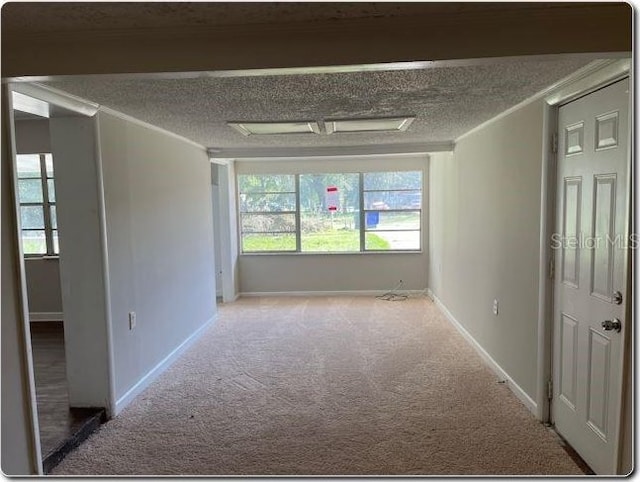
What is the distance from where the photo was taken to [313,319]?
5395 mm

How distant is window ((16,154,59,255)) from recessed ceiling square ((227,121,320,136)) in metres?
2.70

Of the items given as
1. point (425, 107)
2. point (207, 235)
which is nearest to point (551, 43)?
point (425, 107)

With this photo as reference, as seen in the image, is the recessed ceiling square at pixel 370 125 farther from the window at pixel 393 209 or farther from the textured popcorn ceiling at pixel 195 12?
the window at pixel 393 209

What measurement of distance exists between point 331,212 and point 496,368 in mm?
3654

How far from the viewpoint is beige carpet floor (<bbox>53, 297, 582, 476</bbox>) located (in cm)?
242

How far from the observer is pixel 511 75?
2307 millimetres

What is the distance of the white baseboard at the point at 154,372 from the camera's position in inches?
123

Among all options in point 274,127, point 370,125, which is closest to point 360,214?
point 370,125

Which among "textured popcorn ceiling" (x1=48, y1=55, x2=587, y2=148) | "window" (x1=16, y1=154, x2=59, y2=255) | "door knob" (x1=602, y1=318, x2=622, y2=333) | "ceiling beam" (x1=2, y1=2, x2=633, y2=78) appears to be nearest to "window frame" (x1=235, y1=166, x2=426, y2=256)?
"window" (x1=16, y1=154, x2=59, y2=255)

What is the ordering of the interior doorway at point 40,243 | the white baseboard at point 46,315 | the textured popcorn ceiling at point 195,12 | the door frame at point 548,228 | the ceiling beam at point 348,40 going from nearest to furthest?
1. the textured popcorn ceiling at point 195,12
2. the ceiling beam at point 348,40
3. the door frame at point 548,228
4. the interior doorway at point 40,243
5. the white baseboard at point 46,315

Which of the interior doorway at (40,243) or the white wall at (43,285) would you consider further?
the white wall at (43,285)

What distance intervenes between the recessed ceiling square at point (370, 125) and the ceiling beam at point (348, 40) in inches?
64.3

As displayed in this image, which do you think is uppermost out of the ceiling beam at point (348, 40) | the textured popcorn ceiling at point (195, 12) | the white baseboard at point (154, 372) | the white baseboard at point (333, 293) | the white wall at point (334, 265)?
the textured popcorn ceiling at point (195, 12)

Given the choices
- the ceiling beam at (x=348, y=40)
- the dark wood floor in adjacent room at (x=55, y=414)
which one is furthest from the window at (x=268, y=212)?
the ceiling beam at (x=348, y=40)
